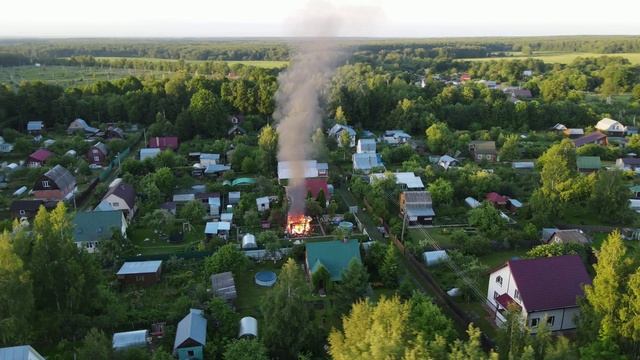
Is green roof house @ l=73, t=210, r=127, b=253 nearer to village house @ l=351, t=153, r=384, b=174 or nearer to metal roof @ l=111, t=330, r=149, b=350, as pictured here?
metal roof @ l=111, t=330, r=149, b=350

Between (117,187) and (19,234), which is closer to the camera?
(19,234)

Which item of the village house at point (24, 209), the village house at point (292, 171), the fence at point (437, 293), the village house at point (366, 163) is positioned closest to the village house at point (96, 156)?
the village house at point (24, 209)

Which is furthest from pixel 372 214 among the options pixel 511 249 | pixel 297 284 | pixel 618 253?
pixel 618 253

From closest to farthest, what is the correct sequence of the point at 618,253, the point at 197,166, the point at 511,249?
the point at 618,253
the point at 511,249
the point at 197,166

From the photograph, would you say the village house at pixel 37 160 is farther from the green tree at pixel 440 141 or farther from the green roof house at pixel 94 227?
the green tree at pixel 440 141

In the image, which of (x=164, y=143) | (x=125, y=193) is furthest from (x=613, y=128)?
(x=125, y=193)

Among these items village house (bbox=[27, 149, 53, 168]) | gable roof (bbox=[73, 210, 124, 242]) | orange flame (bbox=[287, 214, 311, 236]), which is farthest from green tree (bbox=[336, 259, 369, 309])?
village house (bbox=[27, 149, 53, 168])

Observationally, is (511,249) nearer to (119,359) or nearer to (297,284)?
(297,284)
